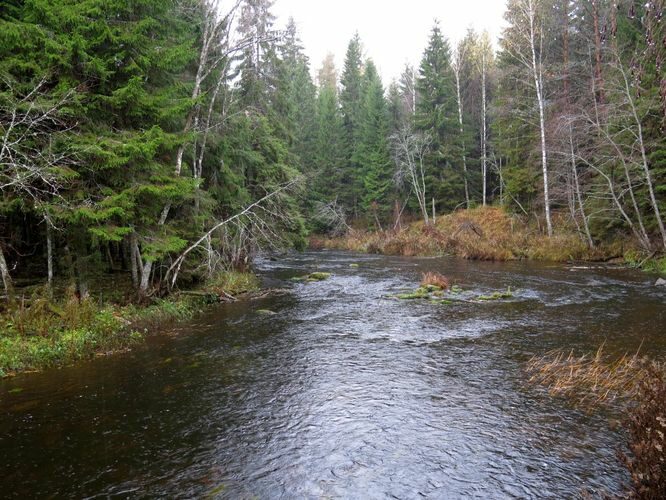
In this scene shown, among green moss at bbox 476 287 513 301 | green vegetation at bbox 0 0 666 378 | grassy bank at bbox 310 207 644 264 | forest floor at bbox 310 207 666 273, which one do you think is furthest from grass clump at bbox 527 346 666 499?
grassy bank at bbox 310 207 644 264

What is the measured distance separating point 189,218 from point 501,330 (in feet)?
34.6

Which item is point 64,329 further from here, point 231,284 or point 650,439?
point 650,439

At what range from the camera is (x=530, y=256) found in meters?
28.0

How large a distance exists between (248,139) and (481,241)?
1779cm

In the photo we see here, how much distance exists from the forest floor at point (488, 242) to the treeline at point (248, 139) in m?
1.14

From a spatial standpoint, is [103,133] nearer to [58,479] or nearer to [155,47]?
[155,47]

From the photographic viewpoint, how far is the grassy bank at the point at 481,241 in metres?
26.4

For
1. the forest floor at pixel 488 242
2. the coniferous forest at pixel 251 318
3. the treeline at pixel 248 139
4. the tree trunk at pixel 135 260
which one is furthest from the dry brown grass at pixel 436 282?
the tree trunk at pixel 135 260

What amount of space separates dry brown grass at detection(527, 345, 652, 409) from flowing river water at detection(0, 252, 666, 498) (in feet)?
1.15

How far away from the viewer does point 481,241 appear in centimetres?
3050

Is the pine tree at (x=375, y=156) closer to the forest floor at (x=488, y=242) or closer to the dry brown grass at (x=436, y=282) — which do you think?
the forest floor at (x=488, y=242)

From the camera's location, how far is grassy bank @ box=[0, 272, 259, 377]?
952 cm

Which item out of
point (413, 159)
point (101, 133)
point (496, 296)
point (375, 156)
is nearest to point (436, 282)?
point (496, 296)

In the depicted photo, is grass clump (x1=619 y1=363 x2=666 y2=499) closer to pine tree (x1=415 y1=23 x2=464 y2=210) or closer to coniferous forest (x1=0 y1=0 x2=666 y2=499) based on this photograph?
coniferous forest (x1=0 y1=0 x2=666 y2=499)
